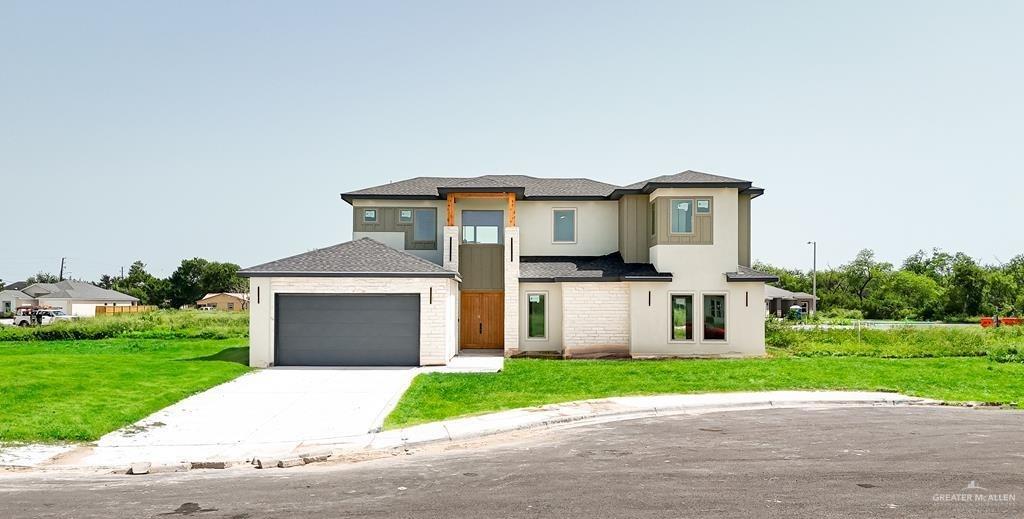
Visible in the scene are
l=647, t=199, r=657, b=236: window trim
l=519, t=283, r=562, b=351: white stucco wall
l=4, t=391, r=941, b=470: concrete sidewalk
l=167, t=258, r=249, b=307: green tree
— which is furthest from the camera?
l=167, t=258, r=249, b=307: green tree

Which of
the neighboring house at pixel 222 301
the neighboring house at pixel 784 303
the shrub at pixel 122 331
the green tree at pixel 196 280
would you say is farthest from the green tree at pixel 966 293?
the green tree at pixel 196 280

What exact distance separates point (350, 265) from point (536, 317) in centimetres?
729

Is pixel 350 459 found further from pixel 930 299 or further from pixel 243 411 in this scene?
pixel 930 299

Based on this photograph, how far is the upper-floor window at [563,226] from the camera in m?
27.6

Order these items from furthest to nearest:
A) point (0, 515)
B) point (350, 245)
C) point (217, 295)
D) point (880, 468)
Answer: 1. point (217, 295)
2. point (350, 245)
3. point (880, 468)
4. point (0, 515)

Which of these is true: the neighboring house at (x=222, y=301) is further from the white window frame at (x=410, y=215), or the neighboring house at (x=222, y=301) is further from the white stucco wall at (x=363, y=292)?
the white stucco wall at (x=363, y=292)

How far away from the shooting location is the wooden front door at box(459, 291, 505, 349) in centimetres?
2667

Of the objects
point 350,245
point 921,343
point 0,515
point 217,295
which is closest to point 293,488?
point 0,515

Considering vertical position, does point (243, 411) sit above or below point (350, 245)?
below

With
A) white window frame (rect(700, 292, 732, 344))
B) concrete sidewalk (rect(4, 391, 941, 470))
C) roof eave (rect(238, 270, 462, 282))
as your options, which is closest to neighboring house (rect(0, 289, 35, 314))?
roof eave (rect(238, 270, 462, 282))

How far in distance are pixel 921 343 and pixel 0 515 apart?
3001 centimetres

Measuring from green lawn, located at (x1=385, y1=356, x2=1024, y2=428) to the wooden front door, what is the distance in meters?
3.41

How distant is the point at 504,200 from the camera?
2695 cm

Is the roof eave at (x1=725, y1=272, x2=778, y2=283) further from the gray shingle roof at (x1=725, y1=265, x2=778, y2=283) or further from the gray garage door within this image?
the gray garage door
